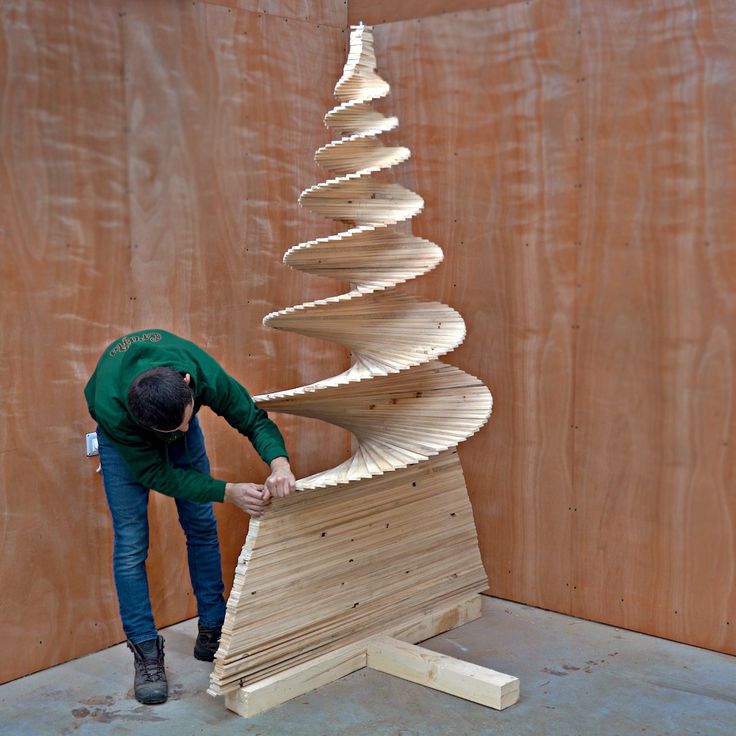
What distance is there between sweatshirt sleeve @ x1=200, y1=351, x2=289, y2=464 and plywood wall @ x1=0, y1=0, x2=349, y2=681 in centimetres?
54

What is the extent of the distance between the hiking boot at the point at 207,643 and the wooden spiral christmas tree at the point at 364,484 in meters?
0.36

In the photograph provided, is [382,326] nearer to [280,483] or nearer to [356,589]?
[280,483]

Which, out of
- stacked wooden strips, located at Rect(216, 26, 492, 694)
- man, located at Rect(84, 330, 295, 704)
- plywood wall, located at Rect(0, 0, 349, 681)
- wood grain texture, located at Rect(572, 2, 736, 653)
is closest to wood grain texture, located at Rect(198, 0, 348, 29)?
plywood wall, located at Rect(0, 0, 349, 681)

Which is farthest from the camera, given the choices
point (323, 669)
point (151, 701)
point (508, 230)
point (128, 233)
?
point (508, 230)

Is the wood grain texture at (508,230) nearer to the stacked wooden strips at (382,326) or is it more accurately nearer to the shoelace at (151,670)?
the stacked wooden strips at (382,326)

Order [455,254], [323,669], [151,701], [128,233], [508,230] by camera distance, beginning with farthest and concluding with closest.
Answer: [455,254]
[508,230]
[128,233]
[323,669]
[151,701]

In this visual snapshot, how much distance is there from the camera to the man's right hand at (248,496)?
2.87 meters

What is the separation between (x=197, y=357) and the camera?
9.59 ft

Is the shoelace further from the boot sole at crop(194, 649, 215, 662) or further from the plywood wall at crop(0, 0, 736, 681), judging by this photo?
the plywood wall at crop(0, 0, 736, 681)

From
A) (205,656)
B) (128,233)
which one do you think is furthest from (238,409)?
(205,656)

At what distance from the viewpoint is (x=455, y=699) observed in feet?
9.87

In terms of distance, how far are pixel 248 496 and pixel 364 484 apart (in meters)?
0.50

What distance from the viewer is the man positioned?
2.76 m

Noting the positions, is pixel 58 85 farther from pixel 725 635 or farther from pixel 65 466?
pixel 725 635
